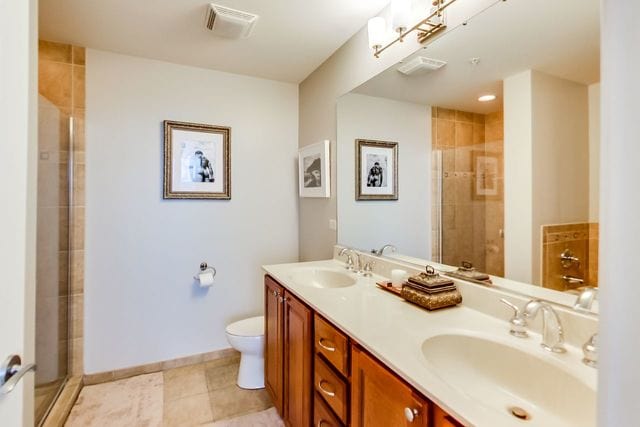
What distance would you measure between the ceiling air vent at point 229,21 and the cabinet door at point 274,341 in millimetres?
1574

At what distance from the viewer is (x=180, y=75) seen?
2.54 metres

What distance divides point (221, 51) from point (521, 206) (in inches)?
86.2

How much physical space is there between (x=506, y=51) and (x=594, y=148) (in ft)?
1.84

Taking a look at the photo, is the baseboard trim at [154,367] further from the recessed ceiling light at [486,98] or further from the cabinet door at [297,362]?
the recessed ceiling light at [486,98]

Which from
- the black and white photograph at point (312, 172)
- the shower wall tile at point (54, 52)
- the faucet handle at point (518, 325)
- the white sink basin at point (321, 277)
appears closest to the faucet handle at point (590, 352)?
the faucet handle at point (518, 325)

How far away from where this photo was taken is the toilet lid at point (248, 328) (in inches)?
87.5

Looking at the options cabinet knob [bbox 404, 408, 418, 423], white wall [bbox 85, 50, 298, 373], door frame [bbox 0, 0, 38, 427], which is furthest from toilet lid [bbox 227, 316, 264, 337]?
cabinet knob [bbox 404, 408, 418, 423]

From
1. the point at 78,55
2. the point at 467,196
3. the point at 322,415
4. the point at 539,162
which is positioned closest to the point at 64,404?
the point at 322,415

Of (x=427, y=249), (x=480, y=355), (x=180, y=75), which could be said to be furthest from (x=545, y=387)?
(x=180, y=75)

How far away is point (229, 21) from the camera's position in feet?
6.21

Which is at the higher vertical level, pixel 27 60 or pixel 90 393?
pixel 27 60

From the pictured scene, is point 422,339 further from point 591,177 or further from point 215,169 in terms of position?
point 215,169

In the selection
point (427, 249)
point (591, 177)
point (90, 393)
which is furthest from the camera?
point (90, 393)

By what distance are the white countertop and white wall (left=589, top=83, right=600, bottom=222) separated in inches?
17.6
